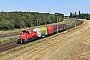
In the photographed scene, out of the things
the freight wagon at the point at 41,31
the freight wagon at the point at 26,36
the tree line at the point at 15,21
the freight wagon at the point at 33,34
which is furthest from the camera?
the tree line at the point at 15,21

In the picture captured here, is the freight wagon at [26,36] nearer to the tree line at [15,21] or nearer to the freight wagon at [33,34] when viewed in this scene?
the freight wagon at [33,34]

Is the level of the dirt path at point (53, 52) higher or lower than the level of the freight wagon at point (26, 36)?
lower

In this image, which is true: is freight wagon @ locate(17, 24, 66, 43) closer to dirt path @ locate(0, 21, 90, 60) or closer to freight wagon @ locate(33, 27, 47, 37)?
freight wagon @ locate(33, 27, 47, 37)

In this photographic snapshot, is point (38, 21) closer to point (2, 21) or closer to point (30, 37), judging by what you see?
point (2, 21)

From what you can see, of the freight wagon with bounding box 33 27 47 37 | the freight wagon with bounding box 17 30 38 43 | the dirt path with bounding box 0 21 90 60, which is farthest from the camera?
the freight wagon with bounding box 33 27 47 37

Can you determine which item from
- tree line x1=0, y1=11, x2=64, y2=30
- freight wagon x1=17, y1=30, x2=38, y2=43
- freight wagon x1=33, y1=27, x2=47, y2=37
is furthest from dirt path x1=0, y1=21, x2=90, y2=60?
tree line x1=0, y1=11, x2=64, y2=30

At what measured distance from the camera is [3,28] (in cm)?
9994

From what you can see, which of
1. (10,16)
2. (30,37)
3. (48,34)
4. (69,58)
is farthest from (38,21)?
(69,58)

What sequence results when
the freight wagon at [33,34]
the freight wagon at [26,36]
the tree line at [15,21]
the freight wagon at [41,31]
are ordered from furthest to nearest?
the tree line at [15,21] < the freight wagon at [41,31] < the freight wagon at [33,34] < the freight wagon at [26,36]

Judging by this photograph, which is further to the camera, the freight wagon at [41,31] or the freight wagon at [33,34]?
the freight wagon at [41,31]

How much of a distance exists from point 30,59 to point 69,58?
18.0 ft

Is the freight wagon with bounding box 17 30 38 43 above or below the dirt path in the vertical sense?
above

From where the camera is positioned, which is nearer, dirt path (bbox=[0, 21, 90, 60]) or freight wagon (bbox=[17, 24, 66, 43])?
dirt path (bbox=[0, 21, 90, 60])

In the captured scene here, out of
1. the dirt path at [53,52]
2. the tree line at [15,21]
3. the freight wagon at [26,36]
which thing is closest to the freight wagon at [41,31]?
the freight wagon at [26,36]
